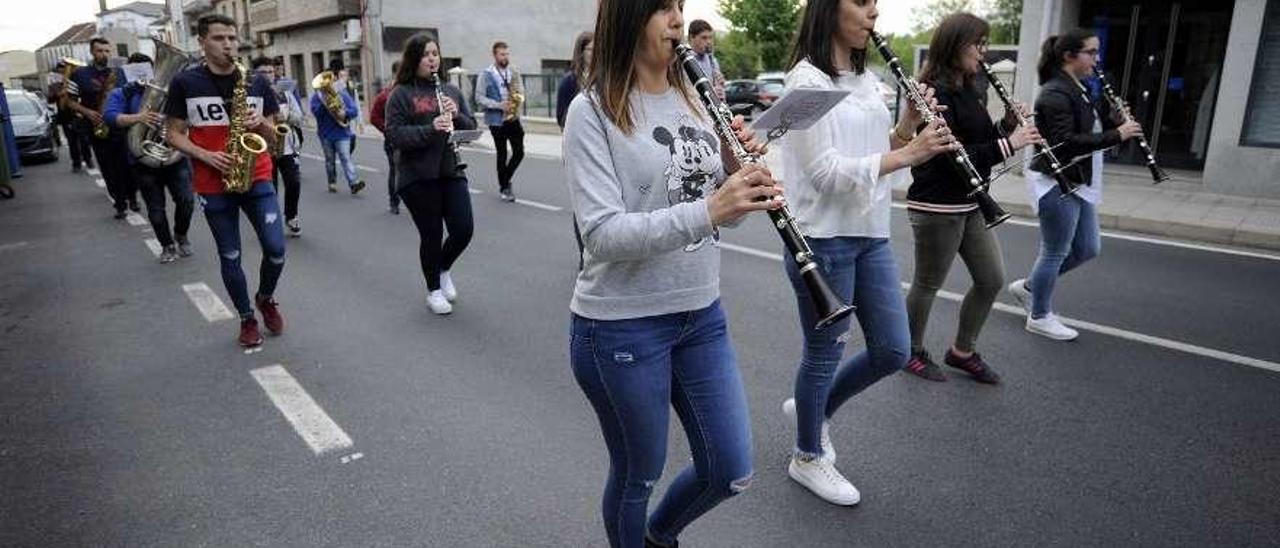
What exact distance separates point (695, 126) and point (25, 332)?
542 cm

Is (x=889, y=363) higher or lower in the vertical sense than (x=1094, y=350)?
higher

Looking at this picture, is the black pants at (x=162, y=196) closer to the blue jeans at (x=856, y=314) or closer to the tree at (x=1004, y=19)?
the blue jeans at (x=856, y=314)

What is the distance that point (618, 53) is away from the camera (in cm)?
194

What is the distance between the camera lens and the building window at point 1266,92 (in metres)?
9.78

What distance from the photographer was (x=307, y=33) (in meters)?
38.7

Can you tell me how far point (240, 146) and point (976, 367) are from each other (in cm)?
422

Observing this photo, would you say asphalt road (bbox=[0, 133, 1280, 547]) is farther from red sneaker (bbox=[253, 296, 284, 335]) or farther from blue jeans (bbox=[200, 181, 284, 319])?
blue jeans (bbox=[200, 181, 284, 319])

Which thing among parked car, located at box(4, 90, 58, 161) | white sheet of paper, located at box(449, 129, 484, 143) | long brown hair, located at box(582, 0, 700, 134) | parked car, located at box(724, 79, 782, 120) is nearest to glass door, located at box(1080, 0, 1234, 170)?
white sheet of paper, located at box(449, 129, 484, 143)

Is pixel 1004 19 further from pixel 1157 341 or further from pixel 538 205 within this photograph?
pixel 1157 341

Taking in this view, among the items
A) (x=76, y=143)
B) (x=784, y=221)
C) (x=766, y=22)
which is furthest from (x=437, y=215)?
(x=766, y=22)

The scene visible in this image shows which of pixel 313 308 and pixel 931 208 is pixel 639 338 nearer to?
pixel 931 208

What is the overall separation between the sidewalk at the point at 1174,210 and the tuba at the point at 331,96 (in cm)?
719

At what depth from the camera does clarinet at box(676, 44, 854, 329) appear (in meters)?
1.97

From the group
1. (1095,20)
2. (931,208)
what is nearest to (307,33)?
(1095,20)
